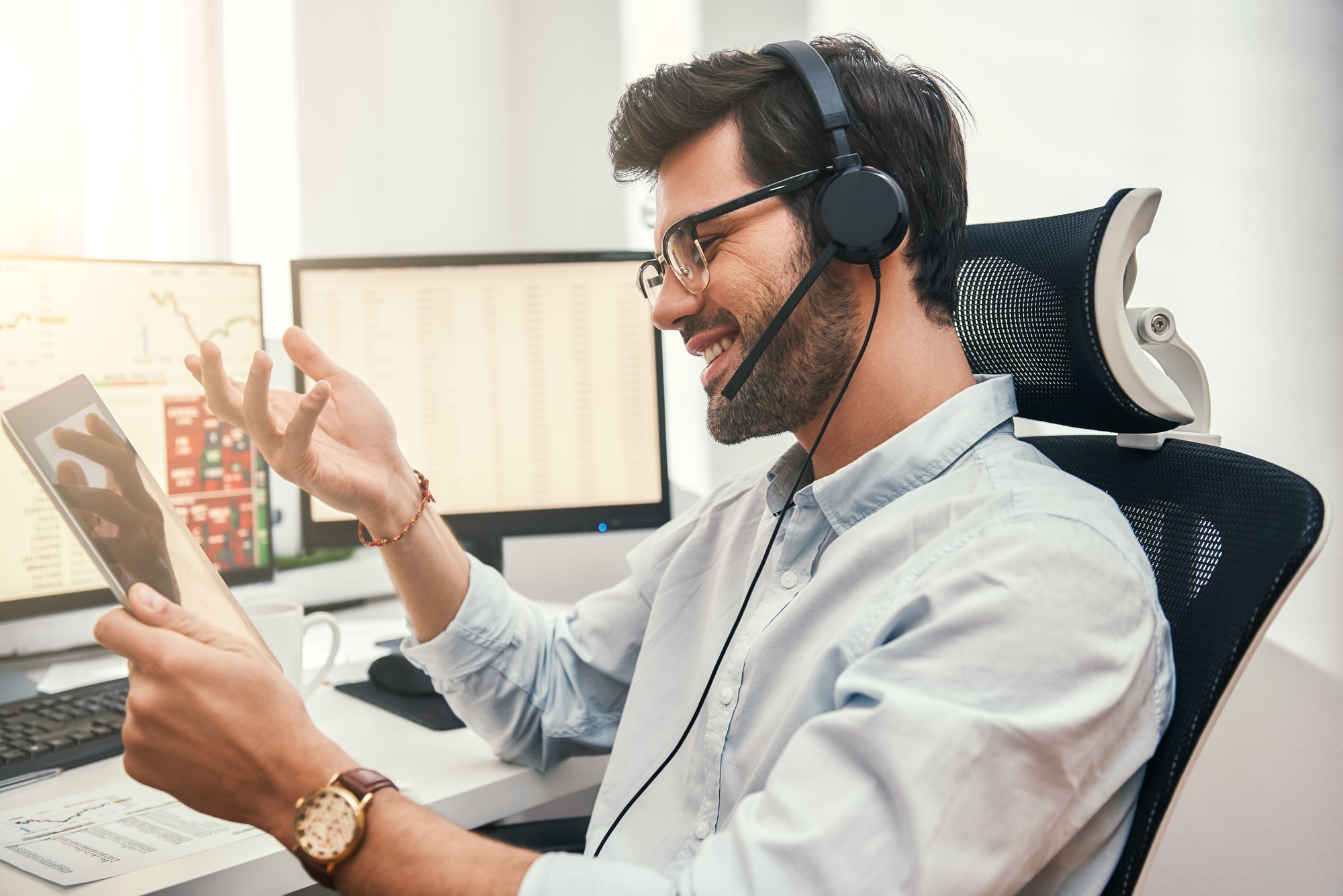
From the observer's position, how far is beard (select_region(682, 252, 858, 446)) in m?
0.84

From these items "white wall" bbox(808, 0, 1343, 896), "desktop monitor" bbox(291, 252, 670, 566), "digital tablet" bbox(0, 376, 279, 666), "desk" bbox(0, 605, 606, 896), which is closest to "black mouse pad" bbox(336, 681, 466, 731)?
"desk" bbox(0, 605, 606, 896)

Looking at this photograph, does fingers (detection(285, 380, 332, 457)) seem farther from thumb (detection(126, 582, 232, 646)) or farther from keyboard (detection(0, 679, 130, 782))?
keyboard (detection(0, 679, 130, 782))

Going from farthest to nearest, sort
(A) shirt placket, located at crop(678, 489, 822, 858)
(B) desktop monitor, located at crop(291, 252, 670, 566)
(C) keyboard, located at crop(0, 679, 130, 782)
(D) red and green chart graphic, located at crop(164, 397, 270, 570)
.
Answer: (B) desktop monitor, located at crop(291, 252, 670, 566) → (D) red and green chart graphic, located at crop(164, 397, 270, 570) → (C) keyboard, located at crop(0, 679, 130, 782) → (A) shirt placket, located at crop(678, 489, 822, 858)

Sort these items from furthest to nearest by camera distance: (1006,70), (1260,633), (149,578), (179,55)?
(179,55), (1006,70), (149,578), (1260,633)

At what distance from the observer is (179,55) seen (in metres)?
1.68

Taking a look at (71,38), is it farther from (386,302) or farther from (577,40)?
(577,40)

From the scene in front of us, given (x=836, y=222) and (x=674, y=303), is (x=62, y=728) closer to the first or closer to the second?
(x=674, y=303)

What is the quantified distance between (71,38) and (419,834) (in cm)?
155

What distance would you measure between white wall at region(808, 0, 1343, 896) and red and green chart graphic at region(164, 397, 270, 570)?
44.2 inches

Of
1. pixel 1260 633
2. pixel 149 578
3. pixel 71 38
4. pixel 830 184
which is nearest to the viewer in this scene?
pixel 1260 633

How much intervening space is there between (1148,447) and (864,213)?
0.97 feet

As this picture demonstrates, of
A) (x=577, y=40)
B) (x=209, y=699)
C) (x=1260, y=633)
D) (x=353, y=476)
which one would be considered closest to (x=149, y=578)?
(x=209, y=699)

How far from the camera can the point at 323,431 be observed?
0.94 metres

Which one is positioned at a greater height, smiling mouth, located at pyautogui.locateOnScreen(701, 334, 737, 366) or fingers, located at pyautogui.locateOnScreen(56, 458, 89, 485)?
smiling mouth, located at pyautogui.locateOnScreen(701, 334, 737, 366)
